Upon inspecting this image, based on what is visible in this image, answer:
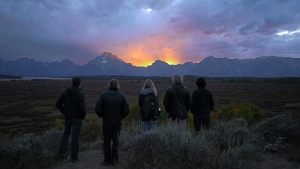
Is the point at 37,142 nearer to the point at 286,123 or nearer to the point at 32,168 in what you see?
the point at 32,168

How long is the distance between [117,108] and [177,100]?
1612mm

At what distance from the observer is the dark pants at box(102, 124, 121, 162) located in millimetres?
4963

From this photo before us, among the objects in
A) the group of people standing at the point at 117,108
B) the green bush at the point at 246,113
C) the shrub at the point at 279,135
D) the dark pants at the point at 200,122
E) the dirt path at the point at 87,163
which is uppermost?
the group of people standing at the point at 117,108

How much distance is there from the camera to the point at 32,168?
5.03 metres

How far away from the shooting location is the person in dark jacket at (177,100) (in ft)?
18.3

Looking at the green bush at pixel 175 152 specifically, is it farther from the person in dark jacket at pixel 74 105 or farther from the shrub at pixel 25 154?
the shrub at pixel 25 154

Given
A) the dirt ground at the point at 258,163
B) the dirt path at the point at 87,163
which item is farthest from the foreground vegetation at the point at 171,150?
the dirt path at the point at 87,163

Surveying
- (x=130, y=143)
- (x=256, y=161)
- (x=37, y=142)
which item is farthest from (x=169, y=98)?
(x=37, y=142)

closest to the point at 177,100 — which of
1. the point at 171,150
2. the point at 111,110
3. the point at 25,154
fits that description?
the point at 171,150

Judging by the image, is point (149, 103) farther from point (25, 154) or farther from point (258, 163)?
point (25, 154)

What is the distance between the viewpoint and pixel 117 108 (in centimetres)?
493

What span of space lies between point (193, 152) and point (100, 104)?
7.54ft

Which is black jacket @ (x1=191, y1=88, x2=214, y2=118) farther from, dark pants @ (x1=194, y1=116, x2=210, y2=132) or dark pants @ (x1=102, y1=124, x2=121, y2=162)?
dark pants @ (x1=102, y1=124, x2=121, y2=162)

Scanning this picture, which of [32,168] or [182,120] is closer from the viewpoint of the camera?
[32,168]
